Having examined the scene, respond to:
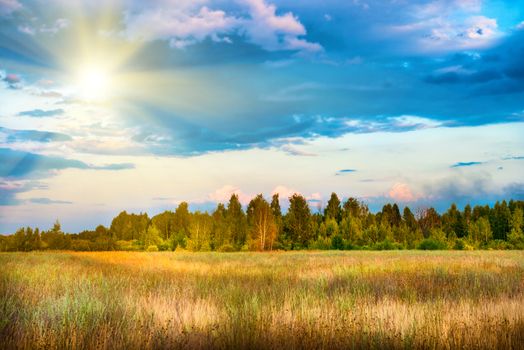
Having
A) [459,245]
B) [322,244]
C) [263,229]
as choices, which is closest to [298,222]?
[322,244]

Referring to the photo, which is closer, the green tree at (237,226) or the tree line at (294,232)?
the tree line at (294,232)

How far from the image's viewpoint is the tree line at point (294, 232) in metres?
60.2

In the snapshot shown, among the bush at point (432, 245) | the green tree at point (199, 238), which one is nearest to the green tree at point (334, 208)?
the bush at point (432, 245)

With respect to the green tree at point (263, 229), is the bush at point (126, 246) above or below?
below

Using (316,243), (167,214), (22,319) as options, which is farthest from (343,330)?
(167,214)

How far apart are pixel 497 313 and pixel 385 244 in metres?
61.2

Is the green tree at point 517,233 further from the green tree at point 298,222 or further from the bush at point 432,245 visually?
the green tree at point 298,222

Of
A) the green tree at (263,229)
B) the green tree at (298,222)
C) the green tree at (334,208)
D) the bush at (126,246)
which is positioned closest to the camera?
the bush at (126,246)

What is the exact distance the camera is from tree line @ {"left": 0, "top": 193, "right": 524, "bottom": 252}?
6019 cm

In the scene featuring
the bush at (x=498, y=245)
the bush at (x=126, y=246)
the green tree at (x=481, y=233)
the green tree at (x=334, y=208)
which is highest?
the green tree at (x=334, y=208)

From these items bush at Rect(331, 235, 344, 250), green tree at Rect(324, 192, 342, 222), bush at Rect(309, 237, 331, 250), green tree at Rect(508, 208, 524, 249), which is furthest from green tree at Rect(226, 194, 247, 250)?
green tree at Rect(508, 208, 524, 249)

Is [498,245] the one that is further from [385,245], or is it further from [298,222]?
[298,222]

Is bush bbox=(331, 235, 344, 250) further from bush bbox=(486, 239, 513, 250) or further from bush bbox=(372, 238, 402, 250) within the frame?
bush bbox=(486, 239, 513, 250)

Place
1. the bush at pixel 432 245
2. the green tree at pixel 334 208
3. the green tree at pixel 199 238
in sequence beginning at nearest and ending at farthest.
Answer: the green tree at pixel 199 238
the bush at pixel 432 245
the green tree at pixel 334 208
